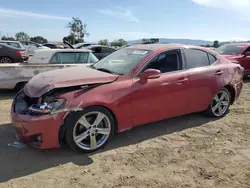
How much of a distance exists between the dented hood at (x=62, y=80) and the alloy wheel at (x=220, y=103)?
2.39m

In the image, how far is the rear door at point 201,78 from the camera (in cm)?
497

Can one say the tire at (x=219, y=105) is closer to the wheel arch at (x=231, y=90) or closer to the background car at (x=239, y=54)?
the wheel arch at (x=231, y=90)

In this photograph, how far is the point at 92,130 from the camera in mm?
3947

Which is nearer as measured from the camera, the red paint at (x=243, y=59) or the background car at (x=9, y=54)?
the red paint at (x=243, y=59)

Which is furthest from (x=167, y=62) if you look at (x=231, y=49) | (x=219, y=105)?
(x=231, y=49)

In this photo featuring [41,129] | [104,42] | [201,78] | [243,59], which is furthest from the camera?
[104,42]

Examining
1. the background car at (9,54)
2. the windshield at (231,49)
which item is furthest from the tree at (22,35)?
the windshield at (231,49)

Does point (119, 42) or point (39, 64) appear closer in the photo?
point (39, 64)

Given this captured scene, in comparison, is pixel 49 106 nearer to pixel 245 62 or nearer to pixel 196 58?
pixel 196 58

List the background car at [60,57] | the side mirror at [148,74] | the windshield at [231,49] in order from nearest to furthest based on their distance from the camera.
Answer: the side mirror at [148,74] < the background car at [60,57] < the windshield at [231,49]

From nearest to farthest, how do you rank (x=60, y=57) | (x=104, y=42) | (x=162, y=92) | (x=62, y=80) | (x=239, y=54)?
→ (x=62, y=80) → (x=162, y=92) → (x=60, y=57) → (x=239, y=54) → (x=104, y=42)

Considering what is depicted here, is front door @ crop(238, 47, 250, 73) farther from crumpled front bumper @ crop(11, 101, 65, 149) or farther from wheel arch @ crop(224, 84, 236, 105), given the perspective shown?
crumpled front bumper @ crop(11, 101, 65, 149)

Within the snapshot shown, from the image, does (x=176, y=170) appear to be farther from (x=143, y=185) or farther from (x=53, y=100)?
(x=53, y=100)

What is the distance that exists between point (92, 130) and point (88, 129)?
6 centimetres
